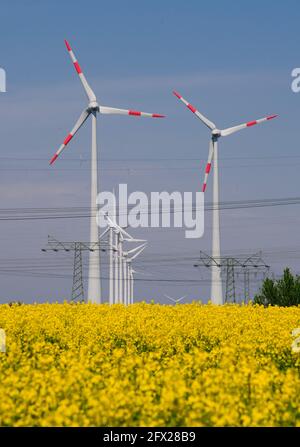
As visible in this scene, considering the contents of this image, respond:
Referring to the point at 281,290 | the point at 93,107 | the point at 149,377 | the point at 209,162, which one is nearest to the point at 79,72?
the point at 93,107

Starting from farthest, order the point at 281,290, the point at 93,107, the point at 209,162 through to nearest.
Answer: the point at 209,162 < the point at 93,107 < the point at 281,290

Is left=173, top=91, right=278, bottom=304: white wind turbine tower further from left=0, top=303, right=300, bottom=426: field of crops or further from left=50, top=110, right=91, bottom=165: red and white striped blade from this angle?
left=0, top=303, right=300, bottom=426: field of crops

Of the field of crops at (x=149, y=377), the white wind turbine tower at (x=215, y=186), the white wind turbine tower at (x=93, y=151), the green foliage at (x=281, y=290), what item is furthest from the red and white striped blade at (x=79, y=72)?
the field of crops at (x=149, y=377)

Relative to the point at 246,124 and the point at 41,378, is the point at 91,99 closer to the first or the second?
the point at 246,124

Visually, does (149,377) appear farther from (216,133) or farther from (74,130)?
(216,133)

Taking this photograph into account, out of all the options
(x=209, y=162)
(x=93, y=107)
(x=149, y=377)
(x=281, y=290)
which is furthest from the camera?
(x=209, y=162)

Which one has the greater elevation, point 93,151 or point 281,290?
point 93,151

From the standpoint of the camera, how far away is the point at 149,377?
15555 millimetres

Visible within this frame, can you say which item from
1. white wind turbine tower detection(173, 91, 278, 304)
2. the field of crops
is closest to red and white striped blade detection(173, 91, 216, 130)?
white wind turbine tower detection(173, 91, 278, 304)

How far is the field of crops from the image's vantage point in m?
12.2

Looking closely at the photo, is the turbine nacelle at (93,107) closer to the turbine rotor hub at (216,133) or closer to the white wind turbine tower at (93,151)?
the white wind turbine tower at (93,151)
